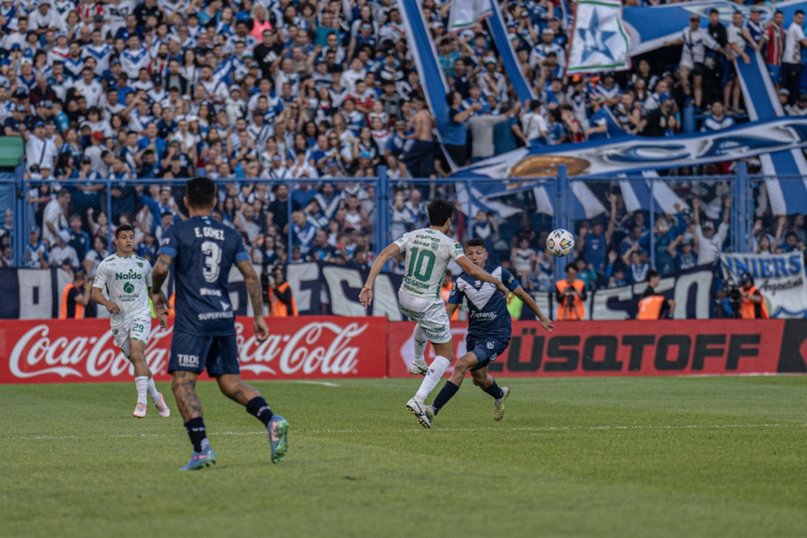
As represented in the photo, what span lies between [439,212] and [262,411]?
13.9ft

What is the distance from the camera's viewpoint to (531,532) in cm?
759

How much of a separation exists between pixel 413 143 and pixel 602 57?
14.7 feet

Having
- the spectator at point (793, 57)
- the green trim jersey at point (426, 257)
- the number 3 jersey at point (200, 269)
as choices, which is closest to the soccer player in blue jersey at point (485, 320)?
the green trim jersey at point (426, 257)

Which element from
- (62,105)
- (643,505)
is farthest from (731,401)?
(62,105)

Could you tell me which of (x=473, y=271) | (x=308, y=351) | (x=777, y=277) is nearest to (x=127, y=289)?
(x=473, y=271)

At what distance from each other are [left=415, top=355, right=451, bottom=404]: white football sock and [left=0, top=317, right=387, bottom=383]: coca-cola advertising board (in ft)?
31.6

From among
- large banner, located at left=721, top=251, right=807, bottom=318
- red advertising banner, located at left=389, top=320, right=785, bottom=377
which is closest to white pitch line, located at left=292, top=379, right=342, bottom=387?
red advertising banner, located at left=389, top=320, right=785, bottom=377

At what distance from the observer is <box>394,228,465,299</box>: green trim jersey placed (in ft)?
47.6

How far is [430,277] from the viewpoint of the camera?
49.0 feet

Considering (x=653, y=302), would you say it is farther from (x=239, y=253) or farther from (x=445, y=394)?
(x=239, y=253)

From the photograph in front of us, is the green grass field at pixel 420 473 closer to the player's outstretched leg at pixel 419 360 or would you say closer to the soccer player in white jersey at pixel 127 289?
the player's outstretched leg at pixel 419 360

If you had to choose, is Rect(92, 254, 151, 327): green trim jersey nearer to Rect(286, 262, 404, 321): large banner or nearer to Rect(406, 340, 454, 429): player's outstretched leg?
Rect(406, 340, 454, 429): player's outstretched leg

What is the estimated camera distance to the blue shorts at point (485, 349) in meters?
15.1

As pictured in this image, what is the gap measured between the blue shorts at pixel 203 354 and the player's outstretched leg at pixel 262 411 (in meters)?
0.09
